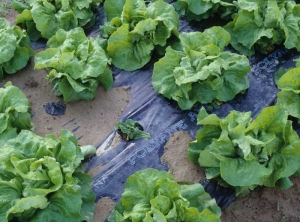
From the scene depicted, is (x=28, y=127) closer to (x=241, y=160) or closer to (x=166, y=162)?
(x=166, y=162)

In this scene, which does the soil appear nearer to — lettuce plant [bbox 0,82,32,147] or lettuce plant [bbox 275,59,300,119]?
lettuce plant [bbox 0,82,32,147]

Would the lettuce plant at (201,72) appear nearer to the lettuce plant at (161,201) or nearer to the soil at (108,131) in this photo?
the soil at (108,131)

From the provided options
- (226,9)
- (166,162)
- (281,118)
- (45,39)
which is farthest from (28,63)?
(281,118)

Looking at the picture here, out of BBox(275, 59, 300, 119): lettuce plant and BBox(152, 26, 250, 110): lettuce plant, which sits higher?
BBox(152, 26, 250, 110): lettuce plant

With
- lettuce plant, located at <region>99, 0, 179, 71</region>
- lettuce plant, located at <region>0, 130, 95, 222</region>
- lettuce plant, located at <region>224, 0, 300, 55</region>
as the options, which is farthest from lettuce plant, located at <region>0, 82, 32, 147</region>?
lettuce plant, located at <region>224, 0, 300, 55</region>

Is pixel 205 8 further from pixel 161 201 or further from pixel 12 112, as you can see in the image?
pixel 161 201

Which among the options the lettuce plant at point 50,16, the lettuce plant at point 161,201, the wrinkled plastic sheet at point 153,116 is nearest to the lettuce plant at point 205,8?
the wrinkled plastic sheet at point 153,116
